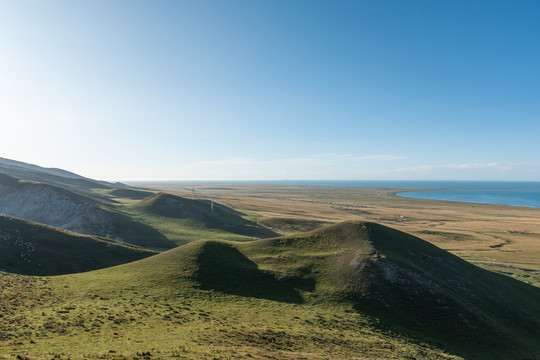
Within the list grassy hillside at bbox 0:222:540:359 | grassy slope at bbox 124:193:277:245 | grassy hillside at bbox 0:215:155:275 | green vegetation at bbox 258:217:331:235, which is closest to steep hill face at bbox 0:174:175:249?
grassy slope at bbox 124:193:277:245

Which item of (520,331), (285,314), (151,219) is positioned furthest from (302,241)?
(151,219)

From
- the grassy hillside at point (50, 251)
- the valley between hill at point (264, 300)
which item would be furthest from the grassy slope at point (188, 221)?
the valley between hill at point (264, 300)

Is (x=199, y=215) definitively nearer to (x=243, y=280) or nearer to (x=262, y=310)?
(x=243, y=280)

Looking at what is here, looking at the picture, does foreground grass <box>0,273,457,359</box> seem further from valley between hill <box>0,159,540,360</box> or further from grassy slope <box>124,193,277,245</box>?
grassy slope <box>124,193,277,245</box>

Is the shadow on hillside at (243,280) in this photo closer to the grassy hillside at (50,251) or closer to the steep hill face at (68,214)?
the grassy hillside at (50,251)

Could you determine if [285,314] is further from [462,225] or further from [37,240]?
[462,225]

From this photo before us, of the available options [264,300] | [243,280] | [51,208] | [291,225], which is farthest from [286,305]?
[51,208]
